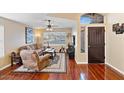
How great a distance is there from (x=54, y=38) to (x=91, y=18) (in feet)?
17.5

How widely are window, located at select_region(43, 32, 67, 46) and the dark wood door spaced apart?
16.0 ft

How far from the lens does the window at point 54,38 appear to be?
11641mm

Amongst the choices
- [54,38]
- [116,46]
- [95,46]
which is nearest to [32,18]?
[95,46]

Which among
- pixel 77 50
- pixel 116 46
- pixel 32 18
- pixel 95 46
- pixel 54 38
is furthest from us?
pixel 54 38

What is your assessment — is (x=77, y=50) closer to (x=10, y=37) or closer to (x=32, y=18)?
(x=32, y=18)

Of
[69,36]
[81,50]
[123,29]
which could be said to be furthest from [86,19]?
[69,36]

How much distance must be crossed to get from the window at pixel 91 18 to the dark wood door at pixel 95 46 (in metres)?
0.32

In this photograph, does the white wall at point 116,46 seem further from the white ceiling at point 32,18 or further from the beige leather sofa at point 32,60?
the beige leather sofa at point 32,60

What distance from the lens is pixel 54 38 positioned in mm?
11766

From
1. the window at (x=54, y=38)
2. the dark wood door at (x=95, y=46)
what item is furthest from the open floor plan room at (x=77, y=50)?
the window at (x=54, y=38)

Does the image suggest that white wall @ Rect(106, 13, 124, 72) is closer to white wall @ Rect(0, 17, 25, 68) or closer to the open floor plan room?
the open floor plan room

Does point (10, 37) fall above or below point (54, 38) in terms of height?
below
